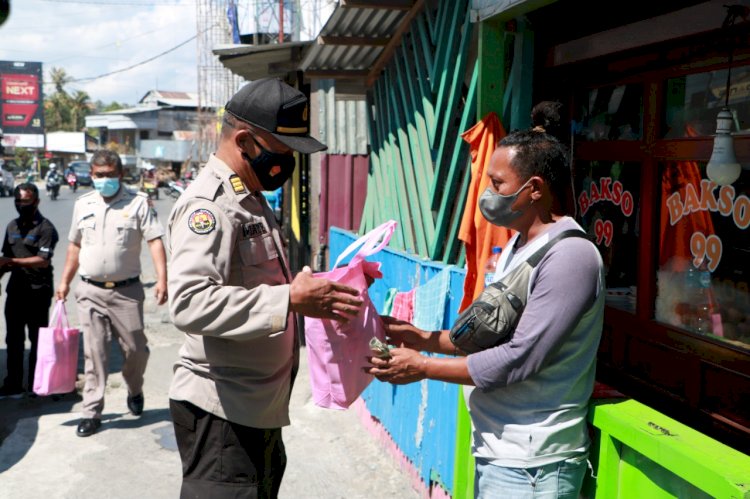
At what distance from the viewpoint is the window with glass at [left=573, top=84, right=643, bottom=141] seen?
4.02 metres

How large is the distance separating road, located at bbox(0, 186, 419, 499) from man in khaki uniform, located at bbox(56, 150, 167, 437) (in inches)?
12.7

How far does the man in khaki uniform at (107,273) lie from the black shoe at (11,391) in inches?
48.8

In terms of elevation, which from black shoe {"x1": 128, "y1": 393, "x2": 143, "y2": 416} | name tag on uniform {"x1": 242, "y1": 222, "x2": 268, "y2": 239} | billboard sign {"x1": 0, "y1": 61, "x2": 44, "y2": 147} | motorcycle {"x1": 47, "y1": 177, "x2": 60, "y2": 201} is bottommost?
black shoe {"x1": 128, "y1": 393, "x2": 143, "y2": 416}

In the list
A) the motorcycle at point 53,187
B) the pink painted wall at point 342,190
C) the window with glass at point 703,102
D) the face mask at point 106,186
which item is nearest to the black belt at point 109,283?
the face mask at point 106,186

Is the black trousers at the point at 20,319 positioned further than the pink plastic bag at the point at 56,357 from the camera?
Yes

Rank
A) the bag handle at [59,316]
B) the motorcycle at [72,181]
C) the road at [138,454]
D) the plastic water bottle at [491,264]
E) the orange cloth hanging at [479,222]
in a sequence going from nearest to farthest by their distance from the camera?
the plastic water bottle at [491,264] → the orange cloth hanging at [479,222] → the road at [138,454] → the bag handle at [59,316] → the motorcycle at [72,181]

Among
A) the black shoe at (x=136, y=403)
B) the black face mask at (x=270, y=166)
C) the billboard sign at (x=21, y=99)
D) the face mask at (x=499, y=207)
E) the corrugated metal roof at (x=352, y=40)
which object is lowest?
the black shoe at (x=136, y=403)

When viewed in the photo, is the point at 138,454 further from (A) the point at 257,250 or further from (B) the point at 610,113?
(B) the point at 610,113

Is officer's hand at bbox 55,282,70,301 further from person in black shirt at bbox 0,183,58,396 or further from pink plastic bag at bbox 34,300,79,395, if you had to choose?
person in black shirt at bbox 0,183,58,396

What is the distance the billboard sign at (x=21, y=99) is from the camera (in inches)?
3041

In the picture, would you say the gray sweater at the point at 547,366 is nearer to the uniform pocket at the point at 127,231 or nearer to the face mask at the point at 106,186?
the uniform pocket at the point at 127,231

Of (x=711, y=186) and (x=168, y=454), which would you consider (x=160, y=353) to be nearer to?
(x=168, y=454)

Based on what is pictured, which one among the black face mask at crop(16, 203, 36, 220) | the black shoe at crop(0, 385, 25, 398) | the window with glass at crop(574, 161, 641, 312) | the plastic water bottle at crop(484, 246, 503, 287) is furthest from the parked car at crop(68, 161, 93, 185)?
the plastic water bottle at crop(484, 246, 503, 287)

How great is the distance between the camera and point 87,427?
5727 mm
